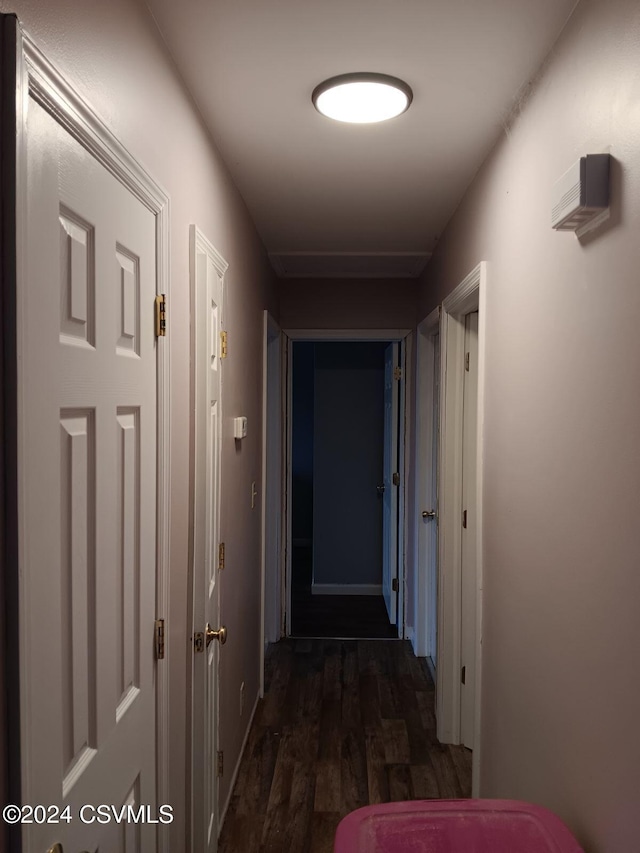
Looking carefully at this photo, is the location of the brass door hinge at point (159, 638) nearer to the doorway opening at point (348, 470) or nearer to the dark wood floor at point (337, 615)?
the dark wood floor at point (337, 615)

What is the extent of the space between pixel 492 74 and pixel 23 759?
1744 millimetres

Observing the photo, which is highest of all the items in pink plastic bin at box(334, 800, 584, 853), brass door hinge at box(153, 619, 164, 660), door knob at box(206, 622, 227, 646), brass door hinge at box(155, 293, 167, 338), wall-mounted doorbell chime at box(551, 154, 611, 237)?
wall-mounted doorbell chime at box(551, 154, 611, 237)

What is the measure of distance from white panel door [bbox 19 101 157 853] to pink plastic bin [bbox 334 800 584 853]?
0.48 metres

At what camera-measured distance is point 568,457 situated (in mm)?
1394

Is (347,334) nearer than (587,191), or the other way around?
(587,191)

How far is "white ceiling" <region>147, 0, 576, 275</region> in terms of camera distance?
1.38 m

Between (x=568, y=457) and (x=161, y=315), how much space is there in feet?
3.10

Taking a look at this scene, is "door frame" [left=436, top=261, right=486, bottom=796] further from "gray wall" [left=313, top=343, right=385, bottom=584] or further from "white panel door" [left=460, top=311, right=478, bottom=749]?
"gray wall" [left=313, top=343, right=385, bottom=584]

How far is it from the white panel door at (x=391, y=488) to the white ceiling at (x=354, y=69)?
5.95 ft

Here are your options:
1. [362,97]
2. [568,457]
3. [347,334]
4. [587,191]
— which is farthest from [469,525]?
[587,191]

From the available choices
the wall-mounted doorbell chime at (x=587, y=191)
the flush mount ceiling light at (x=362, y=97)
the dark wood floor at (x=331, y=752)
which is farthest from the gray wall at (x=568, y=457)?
the dark wood floor at (x=331, y=752)

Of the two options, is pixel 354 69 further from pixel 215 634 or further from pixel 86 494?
pixel 215 634

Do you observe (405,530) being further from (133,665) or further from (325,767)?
(133,665)

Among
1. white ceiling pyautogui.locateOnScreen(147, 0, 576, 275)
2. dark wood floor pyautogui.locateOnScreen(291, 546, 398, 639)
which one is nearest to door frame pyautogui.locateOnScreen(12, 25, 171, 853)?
white ceiling pyautogui.locateOnScreen(147, 0, 576, 275)
